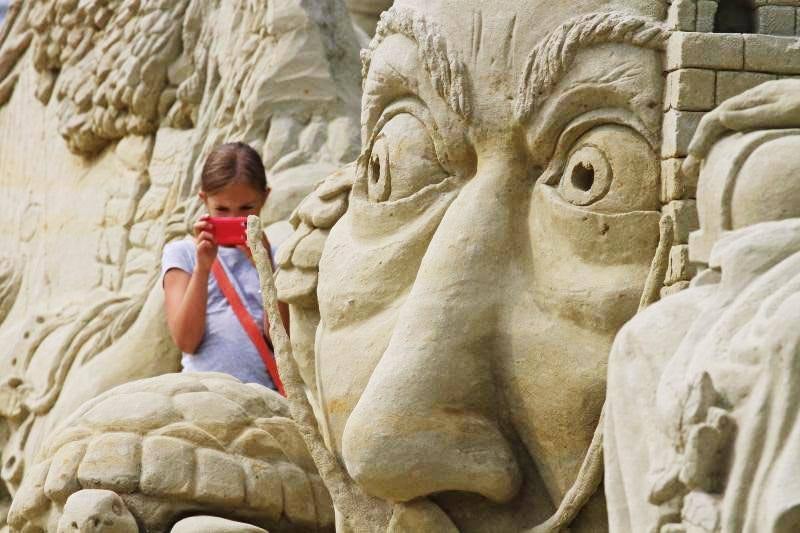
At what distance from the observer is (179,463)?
4.43 metres

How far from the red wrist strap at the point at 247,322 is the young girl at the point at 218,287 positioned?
0.07 ft

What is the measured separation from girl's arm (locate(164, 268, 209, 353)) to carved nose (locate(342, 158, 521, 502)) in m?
1.49

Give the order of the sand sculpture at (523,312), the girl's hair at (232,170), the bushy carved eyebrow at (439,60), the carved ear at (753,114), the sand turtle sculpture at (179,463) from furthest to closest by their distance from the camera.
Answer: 1. the girl's hair at (232,170)
2. the sand turtle sculpture at (179,463)
3. the bushy carved eyebrow at (439,60)
4. the carved ear at (753,114)
5. the sand sculpture at (523,312)

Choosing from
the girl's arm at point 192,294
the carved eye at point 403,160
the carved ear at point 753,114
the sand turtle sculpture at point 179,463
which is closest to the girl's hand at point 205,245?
the girl's arm at point 192,294

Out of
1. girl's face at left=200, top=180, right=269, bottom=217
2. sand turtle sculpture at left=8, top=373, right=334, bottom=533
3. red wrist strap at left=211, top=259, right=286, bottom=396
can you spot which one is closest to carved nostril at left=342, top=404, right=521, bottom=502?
sand turtle sculpture at left=8, top=373, right=334, bottom=533

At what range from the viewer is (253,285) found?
212 inches

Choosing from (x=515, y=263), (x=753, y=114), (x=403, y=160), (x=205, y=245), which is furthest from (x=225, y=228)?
(x=753, y=114)

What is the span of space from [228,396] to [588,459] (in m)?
1.26

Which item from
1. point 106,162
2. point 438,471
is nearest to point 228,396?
point 438,471

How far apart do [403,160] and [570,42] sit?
0.50m

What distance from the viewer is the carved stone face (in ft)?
12.3

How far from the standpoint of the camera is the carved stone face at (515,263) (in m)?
3.74

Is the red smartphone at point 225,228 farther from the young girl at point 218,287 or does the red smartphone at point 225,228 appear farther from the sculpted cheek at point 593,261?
the sculpted cheek at point 593,261

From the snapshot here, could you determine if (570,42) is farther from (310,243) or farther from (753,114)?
(310,243)
